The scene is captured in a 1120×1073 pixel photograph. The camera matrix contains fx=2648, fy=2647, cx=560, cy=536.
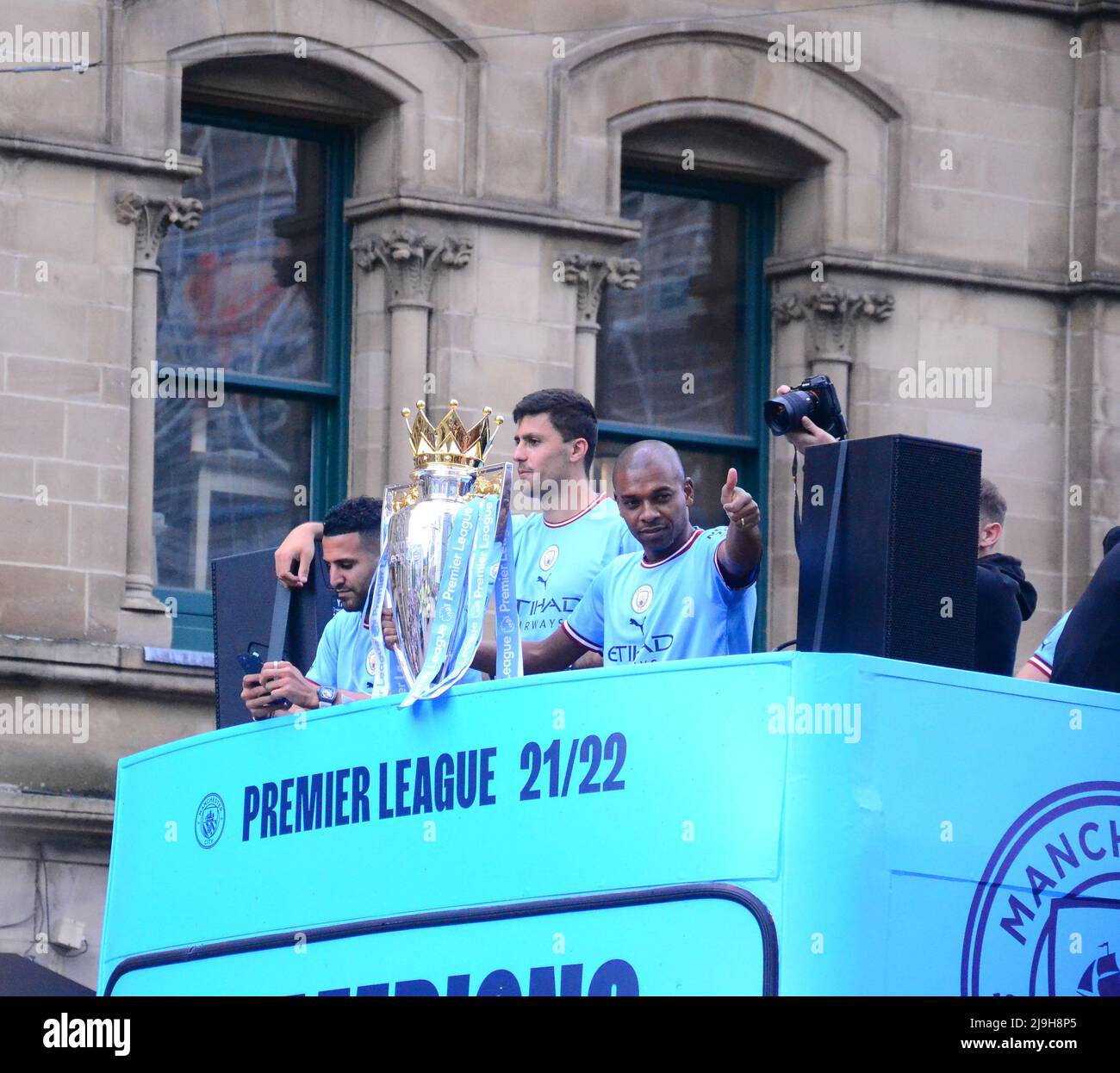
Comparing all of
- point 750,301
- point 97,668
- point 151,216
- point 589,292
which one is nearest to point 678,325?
point 750,301

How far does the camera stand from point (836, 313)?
614 inches

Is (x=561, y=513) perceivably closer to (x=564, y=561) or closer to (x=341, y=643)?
(x=564, y=561)

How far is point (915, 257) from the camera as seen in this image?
15797mm

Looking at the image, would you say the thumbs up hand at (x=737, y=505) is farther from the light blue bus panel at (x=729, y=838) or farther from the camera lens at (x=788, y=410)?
the light blue bus panel at (x=729, y=838)

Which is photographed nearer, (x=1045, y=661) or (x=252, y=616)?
(x=1045, y=661)

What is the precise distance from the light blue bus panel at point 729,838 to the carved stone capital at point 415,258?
8529 mm

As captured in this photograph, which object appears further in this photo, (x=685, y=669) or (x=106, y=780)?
(x=106, y=780)

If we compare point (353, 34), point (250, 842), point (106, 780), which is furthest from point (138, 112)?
point (250, 842)

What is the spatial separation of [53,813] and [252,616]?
5369 mm

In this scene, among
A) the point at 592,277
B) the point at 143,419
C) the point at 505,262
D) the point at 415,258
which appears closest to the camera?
the point at 143,419

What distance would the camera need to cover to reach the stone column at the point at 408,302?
47.5 feet

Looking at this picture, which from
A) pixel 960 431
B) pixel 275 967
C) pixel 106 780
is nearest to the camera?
pixel 275 967
